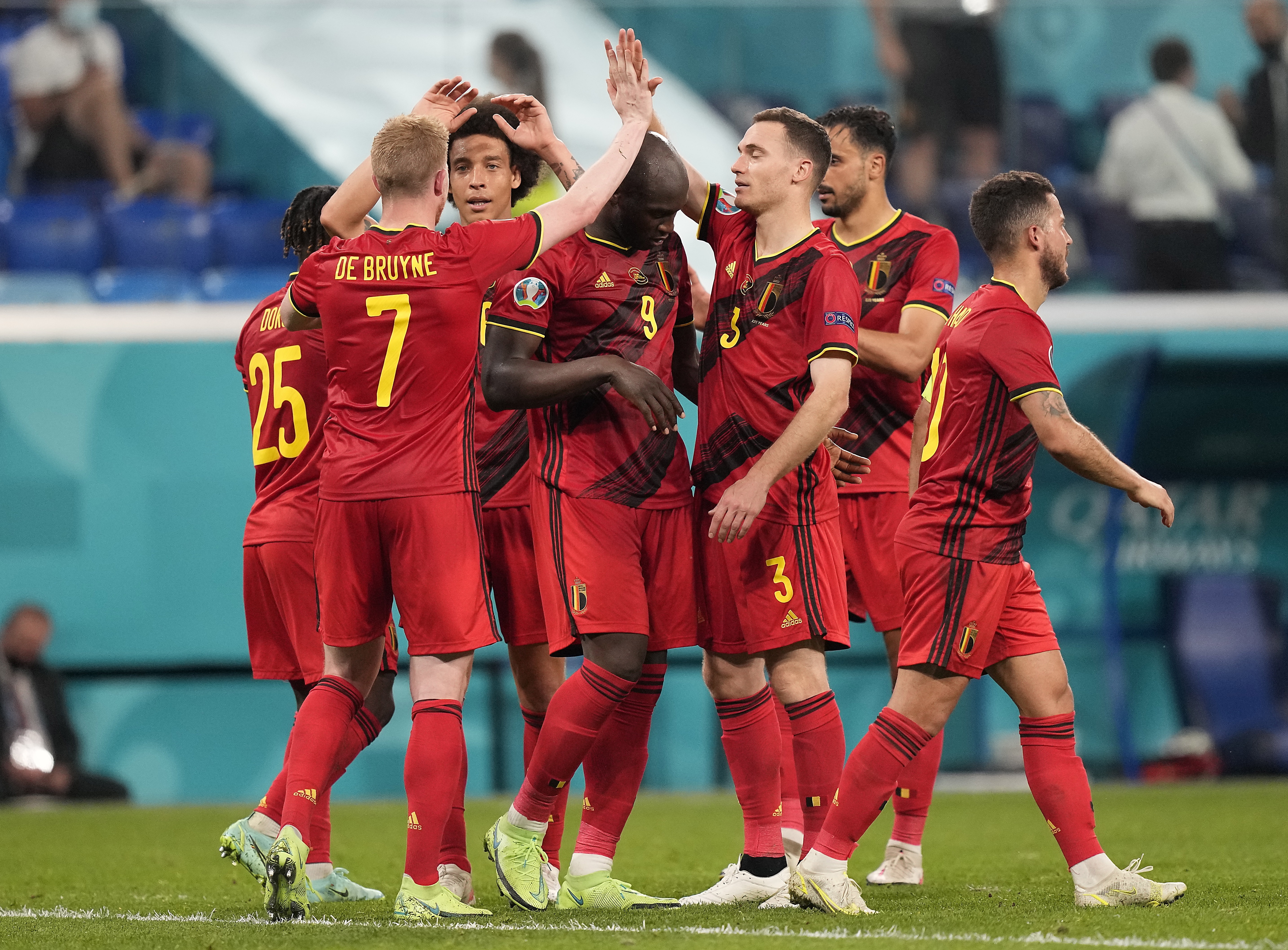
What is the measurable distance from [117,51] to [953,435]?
30.2ft

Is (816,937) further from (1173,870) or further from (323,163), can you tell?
(323,163)

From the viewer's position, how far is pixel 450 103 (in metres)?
5.34

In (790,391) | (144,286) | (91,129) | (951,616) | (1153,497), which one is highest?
(91,129)

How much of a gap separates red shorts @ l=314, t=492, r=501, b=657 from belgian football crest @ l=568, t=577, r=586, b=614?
241mm

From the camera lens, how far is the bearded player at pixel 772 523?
191 inches

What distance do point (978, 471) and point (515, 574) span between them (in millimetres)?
1576

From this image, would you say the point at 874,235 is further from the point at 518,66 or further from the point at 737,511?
the point at 518,66

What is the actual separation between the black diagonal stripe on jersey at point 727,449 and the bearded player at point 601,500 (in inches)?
2.4

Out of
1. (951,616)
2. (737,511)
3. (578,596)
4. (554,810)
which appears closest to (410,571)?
(578,596)

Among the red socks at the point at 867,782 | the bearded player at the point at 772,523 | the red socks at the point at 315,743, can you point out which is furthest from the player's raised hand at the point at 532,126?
the red socks at the point at 867,782

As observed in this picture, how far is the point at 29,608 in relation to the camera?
35.6 ft

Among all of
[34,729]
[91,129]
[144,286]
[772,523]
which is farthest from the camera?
[91,129]

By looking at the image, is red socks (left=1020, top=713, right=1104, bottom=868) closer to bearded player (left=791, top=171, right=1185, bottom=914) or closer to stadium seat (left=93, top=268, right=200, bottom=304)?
bearded player (left=791, top=171, right=1185, bottom=914)

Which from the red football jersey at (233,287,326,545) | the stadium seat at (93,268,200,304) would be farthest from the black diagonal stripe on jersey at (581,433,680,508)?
the stadium seat at (93,268,200,304)
